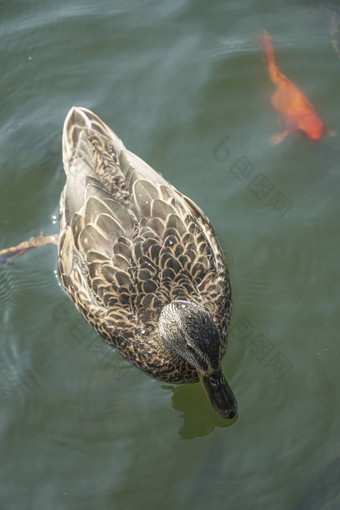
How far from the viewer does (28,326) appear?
266 inches

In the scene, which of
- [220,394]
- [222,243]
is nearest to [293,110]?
[222,243]

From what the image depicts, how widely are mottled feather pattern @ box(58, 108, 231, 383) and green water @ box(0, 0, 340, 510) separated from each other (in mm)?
490

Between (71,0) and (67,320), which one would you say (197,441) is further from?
→ (71,0)

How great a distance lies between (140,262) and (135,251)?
0.10 metres

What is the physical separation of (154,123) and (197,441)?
3.55 metres

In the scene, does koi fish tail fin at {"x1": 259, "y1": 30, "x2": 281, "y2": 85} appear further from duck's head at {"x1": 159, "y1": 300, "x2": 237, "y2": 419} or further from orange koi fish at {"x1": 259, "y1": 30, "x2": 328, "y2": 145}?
duck's head at {"x1": 159, "y1": 300, "x2": 237, "y2": 419}

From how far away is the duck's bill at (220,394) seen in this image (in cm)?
561

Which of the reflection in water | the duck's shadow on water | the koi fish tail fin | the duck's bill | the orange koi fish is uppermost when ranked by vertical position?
the koi fish tail fin

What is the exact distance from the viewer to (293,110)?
7793 mm

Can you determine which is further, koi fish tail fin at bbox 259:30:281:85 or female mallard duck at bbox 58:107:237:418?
koi fish tail fin at bbox 259:30:281:85

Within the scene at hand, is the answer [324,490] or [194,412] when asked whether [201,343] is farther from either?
[324,490]

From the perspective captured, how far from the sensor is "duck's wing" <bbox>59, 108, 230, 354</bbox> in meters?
5.93

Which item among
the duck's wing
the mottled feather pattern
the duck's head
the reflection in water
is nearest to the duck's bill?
the duck's head

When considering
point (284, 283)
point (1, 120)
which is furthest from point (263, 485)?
point (1, 120)
